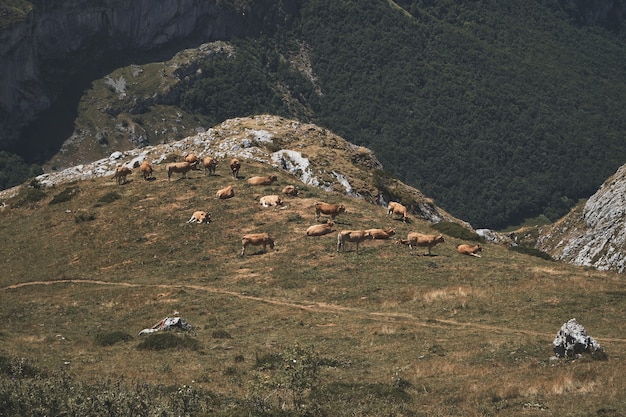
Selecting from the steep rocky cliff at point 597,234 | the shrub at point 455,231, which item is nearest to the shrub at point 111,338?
the shrub at point 455,231

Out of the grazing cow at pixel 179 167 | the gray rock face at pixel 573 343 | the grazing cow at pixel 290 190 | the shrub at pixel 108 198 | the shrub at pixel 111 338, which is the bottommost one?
the shrub at pixel 108 198

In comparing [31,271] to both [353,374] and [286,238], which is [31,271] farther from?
[353,374]

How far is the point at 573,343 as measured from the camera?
37.5 metres

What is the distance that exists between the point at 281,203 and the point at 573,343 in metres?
38.4

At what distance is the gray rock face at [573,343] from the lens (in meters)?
37.5

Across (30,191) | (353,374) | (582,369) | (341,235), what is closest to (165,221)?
(341,235)

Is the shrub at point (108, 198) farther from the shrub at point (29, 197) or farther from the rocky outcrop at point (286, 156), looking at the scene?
the shrub at point (29, 197)

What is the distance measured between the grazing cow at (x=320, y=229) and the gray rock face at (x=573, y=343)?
28.6m

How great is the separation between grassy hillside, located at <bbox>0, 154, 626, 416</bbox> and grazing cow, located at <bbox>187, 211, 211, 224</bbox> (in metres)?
0.83

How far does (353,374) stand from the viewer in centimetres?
3788

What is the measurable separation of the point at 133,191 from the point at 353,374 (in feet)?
148

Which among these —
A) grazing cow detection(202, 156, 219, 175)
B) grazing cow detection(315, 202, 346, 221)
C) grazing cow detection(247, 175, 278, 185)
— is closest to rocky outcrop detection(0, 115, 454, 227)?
grazing cow detection(202, 156, 219, 175)

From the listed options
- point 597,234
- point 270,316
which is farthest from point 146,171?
point 597,234

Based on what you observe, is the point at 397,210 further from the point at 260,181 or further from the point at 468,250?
the point at 468,250
